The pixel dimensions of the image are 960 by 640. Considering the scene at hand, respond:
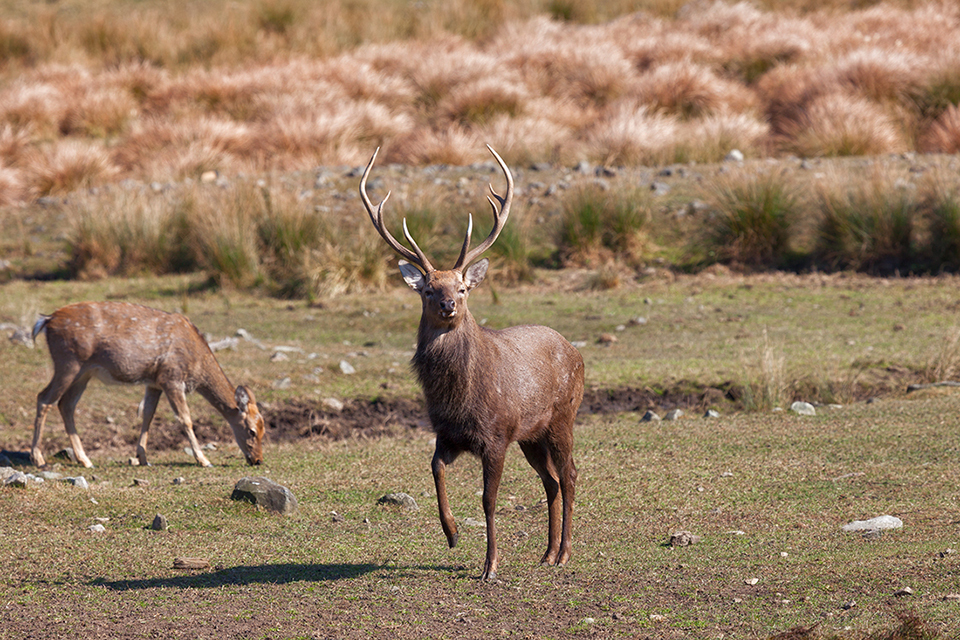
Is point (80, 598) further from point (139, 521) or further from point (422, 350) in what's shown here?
point (422, 350)

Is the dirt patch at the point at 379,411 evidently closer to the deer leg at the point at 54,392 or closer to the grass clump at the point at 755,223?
the deer leg at the point at 54,392

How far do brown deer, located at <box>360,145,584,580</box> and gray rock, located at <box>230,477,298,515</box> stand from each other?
1849mm

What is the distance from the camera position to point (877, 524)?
6.74 meters

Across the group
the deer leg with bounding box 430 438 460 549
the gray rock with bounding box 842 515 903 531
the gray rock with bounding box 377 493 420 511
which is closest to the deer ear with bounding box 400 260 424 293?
the deer leg with bounding box 430 438 460 549

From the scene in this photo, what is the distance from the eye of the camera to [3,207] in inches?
796

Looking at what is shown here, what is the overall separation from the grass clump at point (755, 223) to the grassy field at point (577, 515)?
3.25 meters

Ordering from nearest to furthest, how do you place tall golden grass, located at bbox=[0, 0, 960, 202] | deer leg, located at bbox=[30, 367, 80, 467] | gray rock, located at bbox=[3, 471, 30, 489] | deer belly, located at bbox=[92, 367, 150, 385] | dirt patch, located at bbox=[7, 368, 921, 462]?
gray rock, located at bbox=[3, 471, 30, 489]
deer leg, located at bbox=[30, 367, 80, 467]
deer belly, located at bbox=[92, 367, 150, 385]
dirt patch, located at bbox=[7, 368, 921, 462]
tall golden grass, located at bbox=[0, 0, 960, 202]

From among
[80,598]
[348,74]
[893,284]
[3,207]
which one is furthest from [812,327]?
[348,74]

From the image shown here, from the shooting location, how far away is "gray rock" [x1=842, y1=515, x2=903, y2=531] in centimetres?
670

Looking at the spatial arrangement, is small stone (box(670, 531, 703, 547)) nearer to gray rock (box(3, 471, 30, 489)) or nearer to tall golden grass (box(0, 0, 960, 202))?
gray rock (box(3, 471, 30, 489))

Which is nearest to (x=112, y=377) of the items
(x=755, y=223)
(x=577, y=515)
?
(x=577, y=515)

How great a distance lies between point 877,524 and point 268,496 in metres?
3.91

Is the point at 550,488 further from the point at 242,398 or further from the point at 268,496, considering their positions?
the point at 242,398

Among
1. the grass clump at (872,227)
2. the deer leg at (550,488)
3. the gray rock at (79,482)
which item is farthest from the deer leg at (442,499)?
the grass clump at (872,227)
